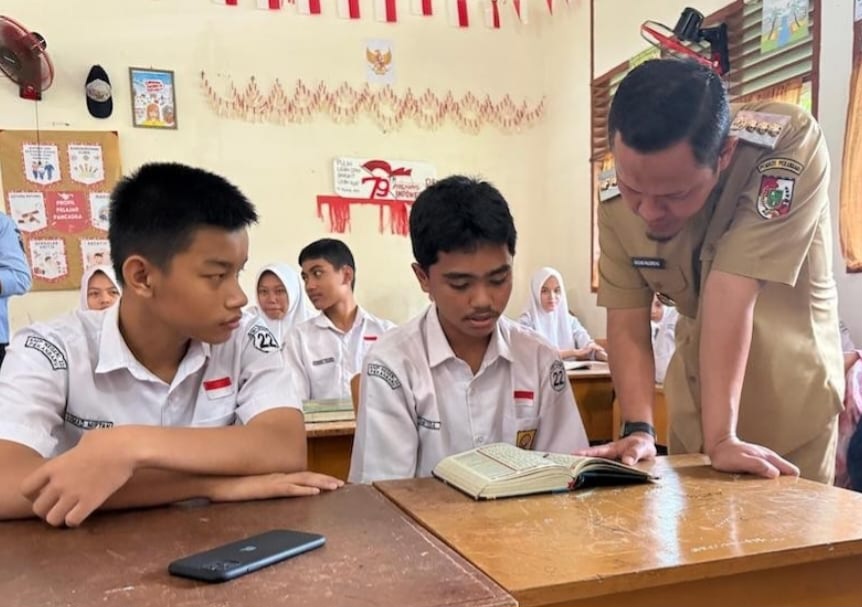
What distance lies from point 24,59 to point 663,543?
14.0 ft

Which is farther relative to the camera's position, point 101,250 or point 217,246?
point 101,250

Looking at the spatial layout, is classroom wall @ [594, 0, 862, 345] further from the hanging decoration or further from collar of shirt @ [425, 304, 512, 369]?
the hanging decoration

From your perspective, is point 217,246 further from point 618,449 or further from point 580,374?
point 580,374

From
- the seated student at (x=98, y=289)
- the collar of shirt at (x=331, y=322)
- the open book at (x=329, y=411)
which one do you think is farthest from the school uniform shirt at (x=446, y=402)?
the seated student at (x=98, y=289)

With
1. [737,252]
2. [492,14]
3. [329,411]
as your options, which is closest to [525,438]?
[737,252]

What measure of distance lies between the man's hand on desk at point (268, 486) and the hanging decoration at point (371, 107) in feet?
12.6

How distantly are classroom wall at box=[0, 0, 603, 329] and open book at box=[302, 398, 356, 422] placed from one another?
209 cm

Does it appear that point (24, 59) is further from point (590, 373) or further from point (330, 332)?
point (590, 373)

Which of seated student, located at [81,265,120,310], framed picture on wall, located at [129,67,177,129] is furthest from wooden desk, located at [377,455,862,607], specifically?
framed picture on wall, located at [129,67,177,129]

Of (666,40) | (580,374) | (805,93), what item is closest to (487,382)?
(580,374)

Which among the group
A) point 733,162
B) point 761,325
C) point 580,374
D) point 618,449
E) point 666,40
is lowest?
point 580,374

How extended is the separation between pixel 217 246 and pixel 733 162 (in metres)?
0.86

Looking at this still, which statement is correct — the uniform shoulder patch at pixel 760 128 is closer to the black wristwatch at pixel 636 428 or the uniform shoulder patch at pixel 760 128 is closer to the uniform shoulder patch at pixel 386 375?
the black wristwatch at pixel 636 428

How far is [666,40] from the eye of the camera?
3.32 m
